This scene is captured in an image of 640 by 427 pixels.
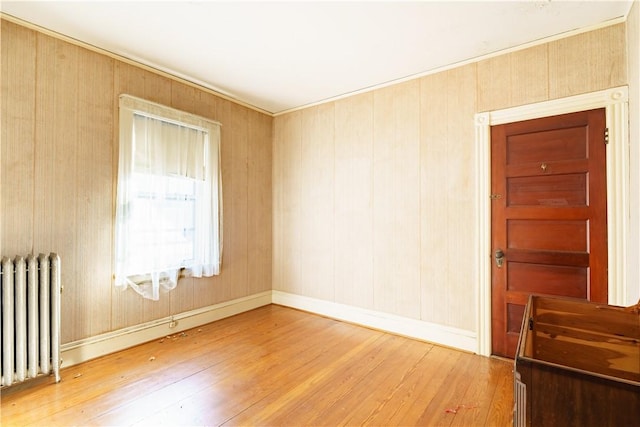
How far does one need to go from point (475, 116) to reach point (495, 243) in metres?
1.18

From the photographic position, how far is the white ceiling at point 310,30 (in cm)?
220

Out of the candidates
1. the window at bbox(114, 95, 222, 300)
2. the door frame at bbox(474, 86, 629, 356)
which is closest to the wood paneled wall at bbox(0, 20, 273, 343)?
the window at bbox(114, 95, 222, 300)

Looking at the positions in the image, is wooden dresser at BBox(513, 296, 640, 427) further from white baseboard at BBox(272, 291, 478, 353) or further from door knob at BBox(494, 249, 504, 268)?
white baseboard at BBox(272, 291, 478, 353)

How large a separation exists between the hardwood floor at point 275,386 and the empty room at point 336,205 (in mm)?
20

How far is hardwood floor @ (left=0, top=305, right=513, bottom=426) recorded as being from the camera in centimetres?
194

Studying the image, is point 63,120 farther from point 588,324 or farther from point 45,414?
point 588,324

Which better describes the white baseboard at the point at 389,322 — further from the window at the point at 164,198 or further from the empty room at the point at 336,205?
the window at the point at 164,198

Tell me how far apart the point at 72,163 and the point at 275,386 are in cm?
247

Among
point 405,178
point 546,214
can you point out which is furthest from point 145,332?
point 546,214

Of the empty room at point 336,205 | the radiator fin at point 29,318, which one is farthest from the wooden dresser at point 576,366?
the radiator fin at point 29,318

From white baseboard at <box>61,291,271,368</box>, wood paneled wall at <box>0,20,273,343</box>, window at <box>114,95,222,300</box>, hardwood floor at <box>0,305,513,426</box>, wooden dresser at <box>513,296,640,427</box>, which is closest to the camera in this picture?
wooden dresser at <box>513,296,640,427</box>

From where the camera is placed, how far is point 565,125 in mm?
2471

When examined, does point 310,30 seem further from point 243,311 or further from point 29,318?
point 243,311

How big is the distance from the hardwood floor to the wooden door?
2.24ft
